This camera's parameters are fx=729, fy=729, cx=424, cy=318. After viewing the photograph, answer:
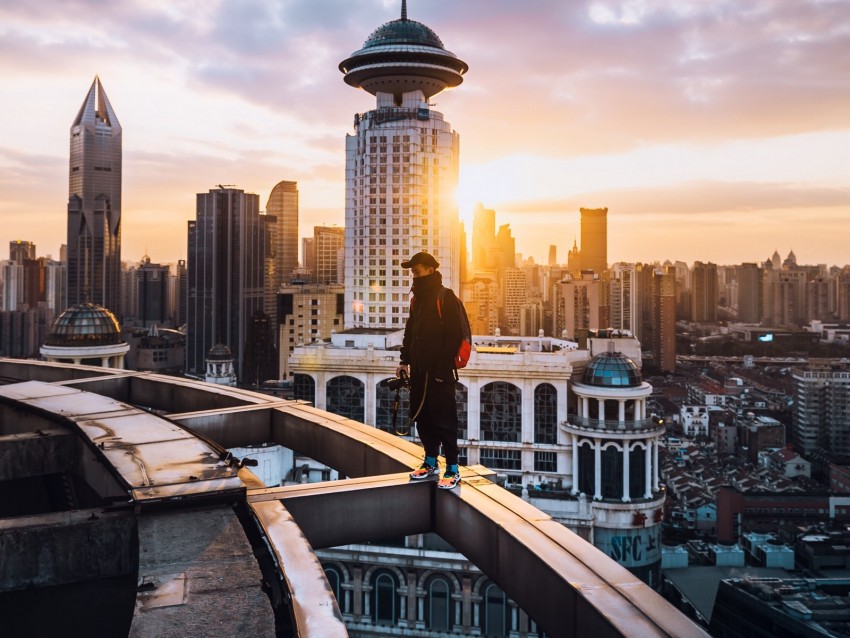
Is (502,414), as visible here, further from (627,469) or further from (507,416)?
(627,469)

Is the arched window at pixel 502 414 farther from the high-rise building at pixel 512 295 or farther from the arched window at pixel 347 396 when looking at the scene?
the high-rise building at pixel 512 295

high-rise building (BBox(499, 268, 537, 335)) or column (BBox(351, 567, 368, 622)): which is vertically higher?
high-rise building (BBox(499, 268, 537, 335))

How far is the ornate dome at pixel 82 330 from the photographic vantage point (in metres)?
38.1

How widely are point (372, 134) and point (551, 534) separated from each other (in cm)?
7209

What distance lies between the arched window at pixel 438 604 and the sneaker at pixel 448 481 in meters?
31.9

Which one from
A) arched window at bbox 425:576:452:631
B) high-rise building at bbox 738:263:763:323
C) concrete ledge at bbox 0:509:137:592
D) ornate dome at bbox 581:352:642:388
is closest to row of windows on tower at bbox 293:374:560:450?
ornate dome at bbox 581:352:642:388

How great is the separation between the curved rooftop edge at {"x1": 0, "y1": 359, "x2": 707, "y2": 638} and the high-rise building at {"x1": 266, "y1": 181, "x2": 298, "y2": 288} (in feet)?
536

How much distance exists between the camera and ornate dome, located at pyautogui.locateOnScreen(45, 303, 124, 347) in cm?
3806

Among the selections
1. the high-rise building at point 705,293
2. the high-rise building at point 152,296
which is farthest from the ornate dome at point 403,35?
the high-rise building at point 705,293

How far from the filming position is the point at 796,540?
41.8 metres

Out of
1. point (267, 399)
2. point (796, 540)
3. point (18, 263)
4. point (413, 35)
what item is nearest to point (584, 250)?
point (413, 35)

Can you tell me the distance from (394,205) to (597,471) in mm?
41409

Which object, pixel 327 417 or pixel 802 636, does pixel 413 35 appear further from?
pixel 327 417

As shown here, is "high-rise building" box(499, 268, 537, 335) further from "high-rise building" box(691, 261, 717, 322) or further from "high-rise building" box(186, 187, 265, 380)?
"high-rise building" box(186, 187, 265, 380)
